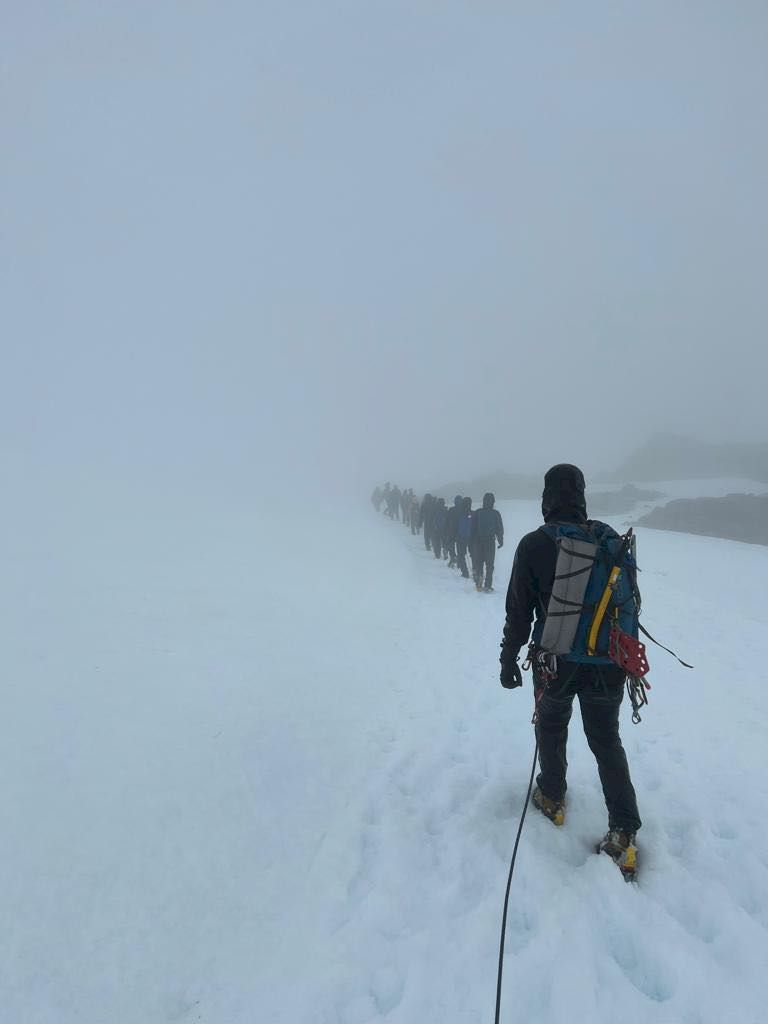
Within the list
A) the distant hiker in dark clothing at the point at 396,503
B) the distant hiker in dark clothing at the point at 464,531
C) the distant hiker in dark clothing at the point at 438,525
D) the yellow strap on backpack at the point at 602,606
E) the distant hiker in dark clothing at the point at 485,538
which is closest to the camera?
the yellow strap on backpack at the point at 602,606

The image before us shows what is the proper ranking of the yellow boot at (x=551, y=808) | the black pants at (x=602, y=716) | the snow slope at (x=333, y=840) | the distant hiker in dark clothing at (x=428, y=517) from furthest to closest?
the distant hiker in dark clothing at (x=428, y=517), the yellow boot at (x=551, y=808), the black pants at (x=602, y=716), the snow slope at (x=333, y=840)

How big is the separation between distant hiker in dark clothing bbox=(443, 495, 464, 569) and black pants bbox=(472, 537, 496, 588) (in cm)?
187

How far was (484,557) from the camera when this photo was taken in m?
13.1

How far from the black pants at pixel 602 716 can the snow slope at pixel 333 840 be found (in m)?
0.43

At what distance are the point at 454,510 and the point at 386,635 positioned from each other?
6802 mm

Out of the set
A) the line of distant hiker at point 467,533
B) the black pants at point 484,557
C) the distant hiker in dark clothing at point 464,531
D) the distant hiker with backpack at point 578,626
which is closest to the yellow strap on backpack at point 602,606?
the distant hiker with backpack at point 578,626

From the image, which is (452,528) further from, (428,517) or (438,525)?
(428,517)

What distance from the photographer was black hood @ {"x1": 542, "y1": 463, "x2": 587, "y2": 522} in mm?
3557

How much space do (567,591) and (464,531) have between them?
10967mm

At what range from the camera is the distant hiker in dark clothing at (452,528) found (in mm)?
15173

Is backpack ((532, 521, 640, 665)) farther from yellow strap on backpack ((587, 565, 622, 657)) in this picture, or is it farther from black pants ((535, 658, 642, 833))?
black pants ((535, 658, 642, 833))

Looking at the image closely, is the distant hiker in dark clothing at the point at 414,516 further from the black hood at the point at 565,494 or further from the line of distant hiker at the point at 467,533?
the black hood at the point at 565,494

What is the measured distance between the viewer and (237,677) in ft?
21.2

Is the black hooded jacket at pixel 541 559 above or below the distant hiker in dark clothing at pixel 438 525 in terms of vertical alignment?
above
